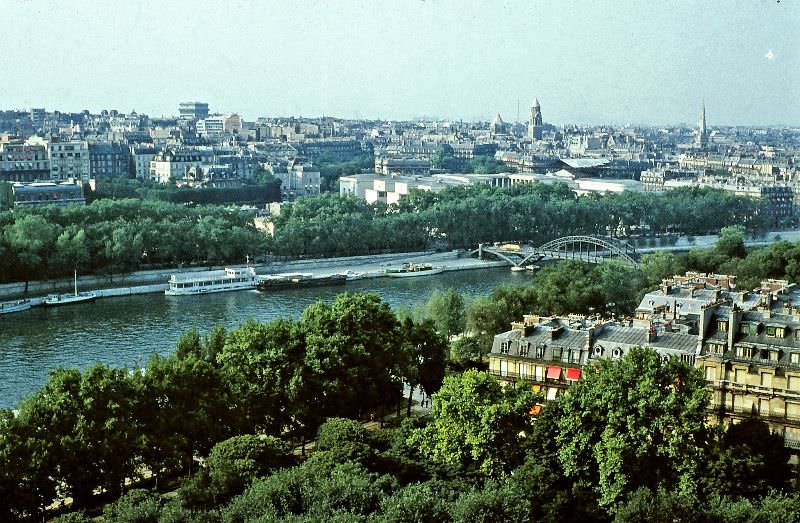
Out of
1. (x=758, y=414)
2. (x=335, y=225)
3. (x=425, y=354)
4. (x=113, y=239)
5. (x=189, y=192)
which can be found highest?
(x=189, y=192)

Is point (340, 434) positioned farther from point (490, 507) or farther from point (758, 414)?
point (758, 414)

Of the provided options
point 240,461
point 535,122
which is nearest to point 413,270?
point 240,461

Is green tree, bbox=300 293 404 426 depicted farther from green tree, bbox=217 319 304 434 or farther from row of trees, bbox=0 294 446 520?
green tree, bbox=217 319 304 434

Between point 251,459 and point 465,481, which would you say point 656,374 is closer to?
point 465,481

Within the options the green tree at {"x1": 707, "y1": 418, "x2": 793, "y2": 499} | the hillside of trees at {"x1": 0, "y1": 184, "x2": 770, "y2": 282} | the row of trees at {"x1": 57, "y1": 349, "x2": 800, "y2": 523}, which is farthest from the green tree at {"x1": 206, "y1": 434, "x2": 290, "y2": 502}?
the hillside of trees at {"x1": 0, "y1": 184, "x2": 770, "y2": 282}

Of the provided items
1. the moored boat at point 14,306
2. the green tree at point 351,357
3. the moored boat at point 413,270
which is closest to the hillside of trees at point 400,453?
the green tree at point 351,357
